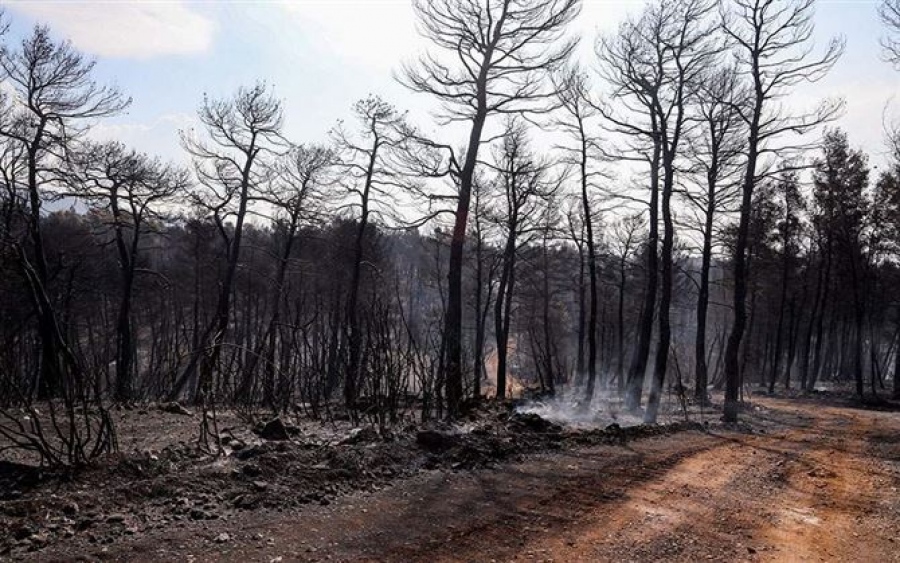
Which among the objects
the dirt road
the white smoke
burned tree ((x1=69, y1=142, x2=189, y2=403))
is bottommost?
the white smoke

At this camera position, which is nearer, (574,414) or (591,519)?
(591,519)

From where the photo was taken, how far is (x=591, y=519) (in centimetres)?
618


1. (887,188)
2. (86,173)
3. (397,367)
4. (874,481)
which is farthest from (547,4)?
(887,188)

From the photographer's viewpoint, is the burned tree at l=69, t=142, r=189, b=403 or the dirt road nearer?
the dirt road

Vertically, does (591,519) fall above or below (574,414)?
above

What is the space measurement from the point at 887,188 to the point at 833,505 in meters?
23.9

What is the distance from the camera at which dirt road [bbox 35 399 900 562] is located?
16.5 feet

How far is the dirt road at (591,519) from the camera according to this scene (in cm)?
504

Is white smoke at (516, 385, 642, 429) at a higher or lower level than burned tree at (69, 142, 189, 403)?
lower

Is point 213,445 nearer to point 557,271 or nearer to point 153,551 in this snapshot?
point 153,551

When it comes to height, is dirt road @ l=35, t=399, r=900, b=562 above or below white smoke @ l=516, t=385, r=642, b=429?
above

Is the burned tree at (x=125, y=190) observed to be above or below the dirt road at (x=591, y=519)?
above

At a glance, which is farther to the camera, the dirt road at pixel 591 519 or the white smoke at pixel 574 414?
the white smoke at pixel 574 414

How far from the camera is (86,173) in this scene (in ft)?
67.7
